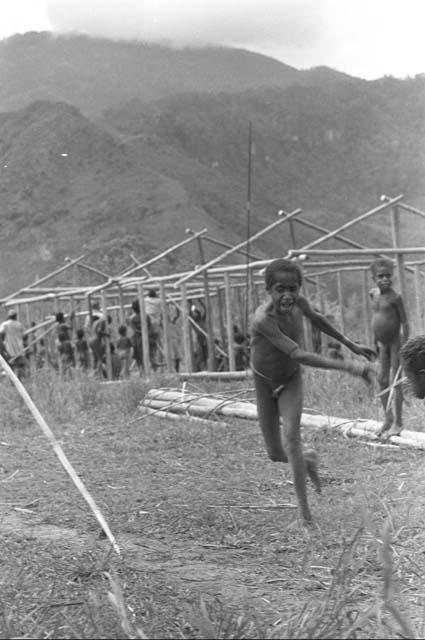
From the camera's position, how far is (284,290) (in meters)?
5.46

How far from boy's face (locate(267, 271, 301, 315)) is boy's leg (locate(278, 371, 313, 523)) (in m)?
0.53

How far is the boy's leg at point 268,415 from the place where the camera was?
5.91 metres

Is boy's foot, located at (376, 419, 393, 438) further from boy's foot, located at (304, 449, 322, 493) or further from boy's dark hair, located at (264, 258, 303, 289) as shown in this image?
boy's dark hair, located at (264, 258, 303, 289)

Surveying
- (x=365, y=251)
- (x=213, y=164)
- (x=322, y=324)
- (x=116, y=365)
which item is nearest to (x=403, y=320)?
(x=322, y=324)

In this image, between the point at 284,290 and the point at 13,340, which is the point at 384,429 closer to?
the point at 284,290

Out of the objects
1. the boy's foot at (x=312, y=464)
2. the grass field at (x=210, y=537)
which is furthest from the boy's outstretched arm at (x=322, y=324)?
the grass field at (x=210, y=537)

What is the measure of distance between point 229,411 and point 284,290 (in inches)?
190

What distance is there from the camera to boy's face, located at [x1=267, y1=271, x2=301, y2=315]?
17.7 ft

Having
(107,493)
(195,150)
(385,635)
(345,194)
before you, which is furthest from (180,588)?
(195,150)

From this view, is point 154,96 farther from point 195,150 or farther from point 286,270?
point 286,270

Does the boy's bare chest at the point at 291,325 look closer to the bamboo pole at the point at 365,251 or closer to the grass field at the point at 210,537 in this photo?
the grass field at the point at 210,537

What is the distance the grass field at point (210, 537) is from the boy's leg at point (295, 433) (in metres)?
0.18

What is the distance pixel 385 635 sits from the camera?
9.78 ft

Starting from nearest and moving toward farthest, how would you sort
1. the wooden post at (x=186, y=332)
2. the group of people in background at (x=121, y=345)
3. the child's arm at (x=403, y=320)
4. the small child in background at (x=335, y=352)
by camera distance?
1. the child's arm at (x=403, y=320)
2. the small child in background at (x=335, y=352)
3. the wooden post at (x=186, y=332)
4. the group of people in background at (x=121, y=345)
